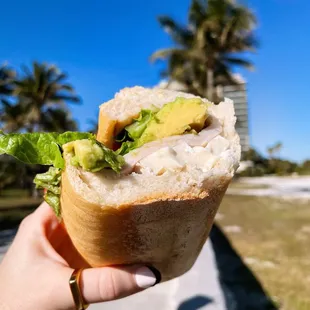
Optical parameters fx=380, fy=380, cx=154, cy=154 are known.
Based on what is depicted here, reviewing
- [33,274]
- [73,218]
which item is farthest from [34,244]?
[73,218]

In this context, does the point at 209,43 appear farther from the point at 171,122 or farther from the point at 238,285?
the point at 171,122

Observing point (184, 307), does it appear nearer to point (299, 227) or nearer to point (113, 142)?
point (113, 142)

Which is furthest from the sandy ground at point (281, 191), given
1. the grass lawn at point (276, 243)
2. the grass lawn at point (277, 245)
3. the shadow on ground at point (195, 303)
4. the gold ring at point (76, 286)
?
the gold ring at point (76, 286)

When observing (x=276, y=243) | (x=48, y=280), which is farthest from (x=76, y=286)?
(x=276, y=243)

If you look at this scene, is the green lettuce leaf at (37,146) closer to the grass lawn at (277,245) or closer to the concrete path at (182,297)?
the concrete path at (182,297)

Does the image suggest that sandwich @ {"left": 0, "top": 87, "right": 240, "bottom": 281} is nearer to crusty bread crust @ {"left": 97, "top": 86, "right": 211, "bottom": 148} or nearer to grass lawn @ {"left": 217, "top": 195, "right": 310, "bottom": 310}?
crusty bread crust @ {"left": 97, "top": 86, "right": 211, "bottom": 148}

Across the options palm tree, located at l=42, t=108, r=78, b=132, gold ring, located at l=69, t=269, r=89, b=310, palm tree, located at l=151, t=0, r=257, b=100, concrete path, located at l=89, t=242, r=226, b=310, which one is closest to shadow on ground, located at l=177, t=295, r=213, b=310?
concrete path, located at l=89, t=242, r=226, b=310
